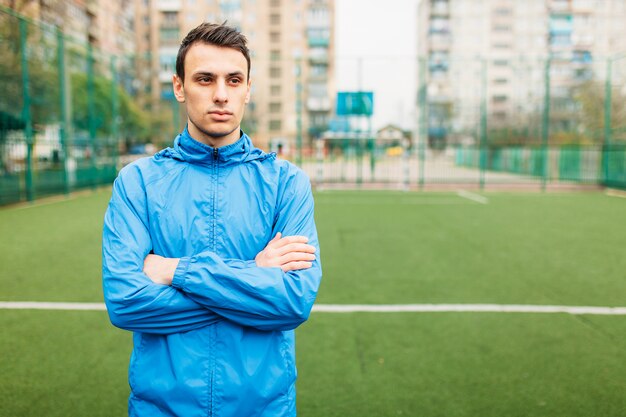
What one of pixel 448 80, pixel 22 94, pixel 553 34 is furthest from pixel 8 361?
pixel 553 34

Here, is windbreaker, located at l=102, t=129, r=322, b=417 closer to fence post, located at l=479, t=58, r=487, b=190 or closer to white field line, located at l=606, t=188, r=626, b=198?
white field line, located at l=606, t=188, r=626, b=198

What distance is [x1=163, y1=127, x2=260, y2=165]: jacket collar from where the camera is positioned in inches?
64.4

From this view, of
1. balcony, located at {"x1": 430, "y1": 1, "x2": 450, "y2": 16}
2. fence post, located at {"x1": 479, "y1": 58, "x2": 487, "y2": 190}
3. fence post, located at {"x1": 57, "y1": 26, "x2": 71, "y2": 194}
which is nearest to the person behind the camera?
fence post, located at {"x1": 57, "y1": 26, "x2": 71, "y2": 194}

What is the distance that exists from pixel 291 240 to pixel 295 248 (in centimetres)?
3

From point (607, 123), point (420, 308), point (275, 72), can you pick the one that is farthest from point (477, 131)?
point (275, 72)

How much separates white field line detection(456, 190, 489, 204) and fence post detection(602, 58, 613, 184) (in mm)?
4508

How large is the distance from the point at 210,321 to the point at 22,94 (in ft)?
44.1

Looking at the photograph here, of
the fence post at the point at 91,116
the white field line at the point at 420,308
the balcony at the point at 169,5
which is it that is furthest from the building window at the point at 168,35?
the white field line at the point at 420,308

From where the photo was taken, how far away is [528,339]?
4.10 metres

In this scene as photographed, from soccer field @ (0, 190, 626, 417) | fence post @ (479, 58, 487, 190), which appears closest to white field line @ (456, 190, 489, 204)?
fence post @ (479, 58, 487, 190)

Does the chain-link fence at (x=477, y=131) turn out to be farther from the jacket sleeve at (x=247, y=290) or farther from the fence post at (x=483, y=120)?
the jacket sleeve at (x=247, y=290)

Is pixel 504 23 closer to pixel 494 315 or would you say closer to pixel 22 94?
pixel 22 94

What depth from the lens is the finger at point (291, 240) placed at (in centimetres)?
164

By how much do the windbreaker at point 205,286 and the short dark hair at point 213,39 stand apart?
22 cm
